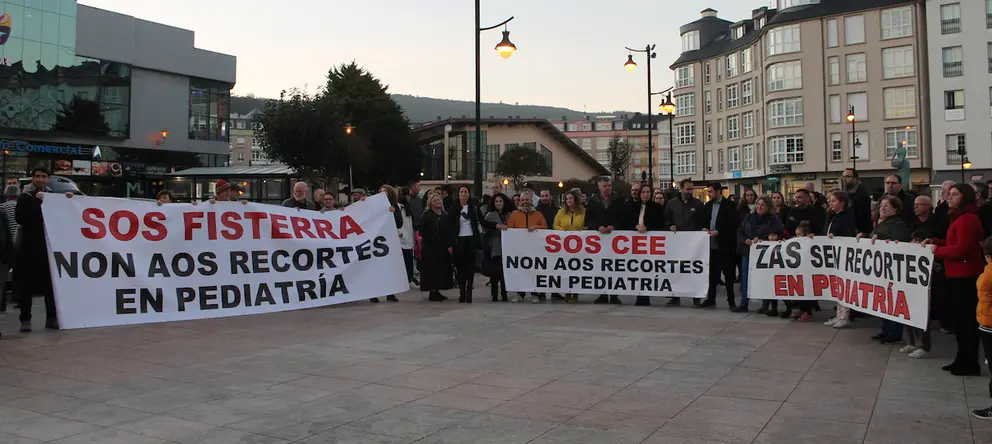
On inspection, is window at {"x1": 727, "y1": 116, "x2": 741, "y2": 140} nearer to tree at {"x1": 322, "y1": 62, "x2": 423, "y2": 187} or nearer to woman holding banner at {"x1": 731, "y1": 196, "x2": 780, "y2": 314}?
tree at {"x1": 322, "y1": 62, "x2": 423, "y2": 187}

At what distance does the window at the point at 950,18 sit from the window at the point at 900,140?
288 inches

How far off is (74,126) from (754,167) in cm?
5458

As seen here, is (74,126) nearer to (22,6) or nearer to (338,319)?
(22,6)

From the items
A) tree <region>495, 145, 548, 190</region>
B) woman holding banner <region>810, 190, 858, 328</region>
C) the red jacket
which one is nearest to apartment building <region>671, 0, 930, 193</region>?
tree <region>495, 145, 548, 190</region>

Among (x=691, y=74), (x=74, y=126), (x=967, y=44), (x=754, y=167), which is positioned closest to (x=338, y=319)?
(x=74, y=126)

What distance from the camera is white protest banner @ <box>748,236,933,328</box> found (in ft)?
25.8

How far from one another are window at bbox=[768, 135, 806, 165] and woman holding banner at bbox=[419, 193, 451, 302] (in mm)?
55176

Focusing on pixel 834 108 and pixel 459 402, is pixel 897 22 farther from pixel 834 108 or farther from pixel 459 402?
pixel 459 402

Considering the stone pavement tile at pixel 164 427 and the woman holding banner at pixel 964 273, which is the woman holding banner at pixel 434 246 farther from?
the woman holding banner at pixel 964 273

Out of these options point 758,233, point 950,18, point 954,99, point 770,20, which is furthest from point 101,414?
point 770,20

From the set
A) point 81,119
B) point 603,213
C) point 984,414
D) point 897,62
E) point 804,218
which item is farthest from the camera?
point 897,62

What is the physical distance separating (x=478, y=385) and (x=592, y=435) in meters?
1.66

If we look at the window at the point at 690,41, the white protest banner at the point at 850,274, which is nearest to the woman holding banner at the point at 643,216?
the white protest banner at the point at 850,274

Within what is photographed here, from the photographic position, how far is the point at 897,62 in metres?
56.7
